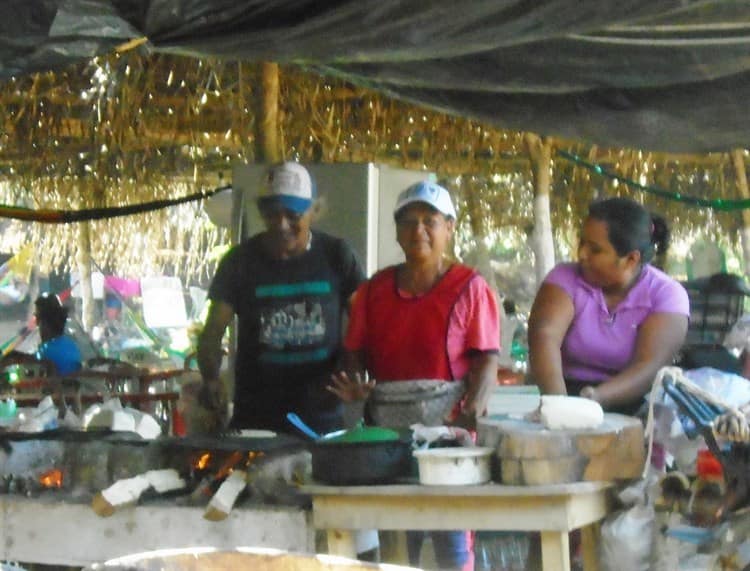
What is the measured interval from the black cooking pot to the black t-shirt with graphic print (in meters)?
0.96

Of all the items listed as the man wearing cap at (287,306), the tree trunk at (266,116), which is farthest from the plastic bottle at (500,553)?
the tree trunk at (266,116)

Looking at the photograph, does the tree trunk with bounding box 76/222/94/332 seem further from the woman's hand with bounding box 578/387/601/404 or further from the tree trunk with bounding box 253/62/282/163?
the woman's hand with bounding box 578/387/601/404

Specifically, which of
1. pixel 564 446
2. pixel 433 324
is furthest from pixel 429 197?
pixel 564 446

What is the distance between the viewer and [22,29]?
3221 millimetres

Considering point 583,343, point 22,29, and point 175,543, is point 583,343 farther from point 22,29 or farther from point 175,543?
point 22,29

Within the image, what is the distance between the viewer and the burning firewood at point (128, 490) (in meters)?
3.23

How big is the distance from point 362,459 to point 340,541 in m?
0.23

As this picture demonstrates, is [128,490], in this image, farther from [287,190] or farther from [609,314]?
[609,314]

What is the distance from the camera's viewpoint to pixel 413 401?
12.0 feet

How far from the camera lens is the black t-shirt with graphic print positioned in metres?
4.11

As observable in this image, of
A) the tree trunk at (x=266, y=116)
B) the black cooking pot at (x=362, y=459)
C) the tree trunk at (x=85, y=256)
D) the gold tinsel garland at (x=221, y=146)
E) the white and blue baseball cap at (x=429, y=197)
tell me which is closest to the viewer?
the black cooking pot at (x=362, y=459)

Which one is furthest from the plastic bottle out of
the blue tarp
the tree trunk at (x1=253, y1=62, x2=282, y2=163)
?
the tree trunk at (x1=253, y1=62, x2=282, y2=163)

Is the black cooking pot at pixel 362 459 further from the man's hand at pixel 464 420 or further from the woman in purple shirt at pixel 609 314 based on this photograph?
the woman in purple shirt at pixel 609 314

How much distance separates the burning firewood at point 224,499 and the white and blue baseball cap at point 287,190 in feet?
4.02
